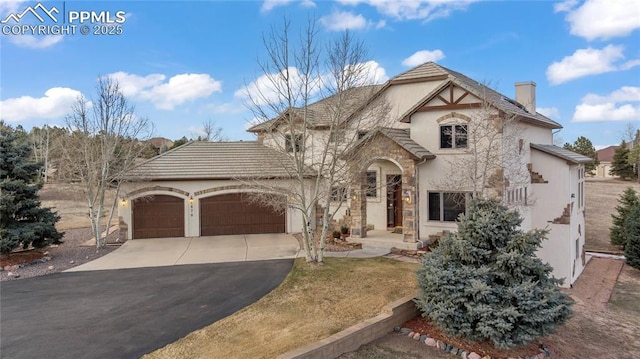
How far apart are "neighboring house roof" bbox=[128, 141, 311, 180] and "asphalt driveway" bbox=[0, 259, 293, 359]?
591cm

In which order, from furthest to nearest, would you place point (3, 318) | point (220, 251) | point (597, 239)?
1. point (597, 239)
2. point (220, 251)
3. point (3, 318)

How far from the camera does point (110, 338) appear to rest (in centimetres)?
727

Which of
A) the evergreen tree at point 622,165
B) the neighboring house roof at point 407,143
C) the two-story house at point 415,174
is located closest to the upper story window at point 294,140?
the two-story house at point 415,174

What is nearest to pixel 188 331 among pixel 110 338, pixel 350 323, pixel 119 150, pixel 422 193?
pixel 110 338

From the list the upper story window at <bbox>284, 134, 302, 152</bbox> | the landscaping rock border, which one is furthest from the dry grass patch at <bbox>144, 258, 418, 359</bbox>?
the upper story window at <bbox>284, 134, 302, 152</bbox>

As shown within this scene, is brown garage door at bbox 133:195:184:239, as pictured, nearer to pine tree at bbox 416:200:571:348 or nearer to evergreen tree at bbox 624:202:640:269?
pine tree at bbox 416:200:571:348

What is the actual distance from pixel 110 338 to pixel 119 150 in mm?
12387

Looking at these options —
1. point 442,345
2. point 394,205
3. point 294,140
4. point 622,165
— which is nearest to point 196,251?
point 294,140

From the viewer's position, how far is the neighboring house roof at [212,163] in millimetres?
17469

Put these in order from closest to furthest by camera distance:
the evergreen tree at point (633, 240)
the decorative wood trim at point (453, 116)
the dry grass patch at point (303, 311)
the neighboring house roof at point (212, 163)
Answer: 1. the dry grass patch at point (303, 311)
2. the decorative wood trim at point (453, 116)
3. the evergreen tree at point (633, 240)
4. the neighboring house roof at point (212, 163)

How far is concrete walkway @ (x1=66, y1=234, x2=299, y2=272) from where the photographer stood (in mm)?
13422

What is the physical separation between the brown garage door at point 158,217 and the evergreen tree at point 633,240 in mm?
21674

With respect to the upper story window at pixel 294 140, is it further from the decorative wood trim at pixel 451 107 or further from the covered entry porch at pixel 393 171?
the decorative wood trim at pixel 451 107

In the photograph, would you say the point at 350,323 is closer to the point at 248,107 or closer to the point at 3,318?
the point at 248,107
